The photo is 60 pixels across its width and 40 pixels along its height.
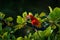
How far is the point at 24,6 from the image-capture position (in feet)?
6.12

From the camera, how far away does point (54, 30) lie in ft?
3.26

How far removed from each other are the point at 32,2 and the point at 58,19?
3.04 feet

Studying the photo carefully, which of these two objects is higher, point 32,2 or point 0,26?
point 32,2

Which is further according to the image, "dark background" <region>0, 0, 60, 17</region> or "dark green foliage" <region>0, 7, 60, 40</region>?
"dark background" <region>0, 0, 60, 17</region>

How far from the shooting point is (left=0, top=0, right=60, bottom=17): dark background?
1.79 metres

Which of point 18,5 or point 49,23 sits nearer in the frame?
point 49,23

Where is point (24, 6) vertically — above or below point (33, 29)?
above

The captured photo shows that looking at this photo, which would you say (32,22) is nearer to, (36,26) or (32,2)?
(36,26)

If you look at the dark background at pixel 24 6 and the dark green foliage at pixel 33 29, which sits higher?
the dark background at pixel 24 6

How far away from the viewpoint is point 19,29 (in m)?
1.09

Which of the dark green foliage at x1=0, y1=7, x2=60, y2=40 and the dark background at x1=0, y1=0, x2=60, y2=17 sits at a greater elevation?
the dark background at x1=0, y1=0, x2=60, y2=17

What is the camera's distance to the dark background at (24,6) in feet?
5.88

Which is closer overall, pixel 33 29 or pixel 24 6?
pixel 33 29

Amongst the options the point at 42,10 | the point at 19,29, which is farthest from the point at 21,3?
the point at 19,29
